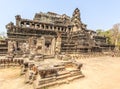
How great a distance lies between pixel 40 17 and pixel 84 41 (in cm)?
1943

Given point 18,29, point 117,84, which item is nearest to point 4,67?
point 117,84

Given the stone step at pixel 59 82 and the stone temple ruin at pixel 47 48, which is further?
the stone temple ruin at pixel 47 48

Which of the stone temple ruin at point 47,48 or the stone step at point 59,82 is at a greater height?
the stone temple ruin at point 47,48

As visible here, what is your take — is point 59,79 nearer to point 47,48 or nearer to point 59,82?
point 59,82

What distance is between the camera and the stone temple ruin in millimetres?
9836

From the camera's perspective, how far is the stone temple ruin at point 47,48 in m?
9.84

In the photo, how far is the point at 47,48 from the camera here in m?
21.1

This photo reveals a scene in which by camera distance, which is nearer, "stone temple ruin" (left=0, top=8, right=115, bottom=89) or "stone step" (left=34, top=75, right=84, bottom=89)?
"stone step" (left=34, top=75, right=84, bottom=89)

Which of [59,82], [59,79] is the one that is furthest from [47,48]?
[59,82]

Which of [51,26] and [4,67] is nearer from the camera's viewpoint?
[4,67]

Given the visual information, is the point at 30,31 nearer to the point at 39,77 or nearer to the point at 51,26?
the point at 51,26

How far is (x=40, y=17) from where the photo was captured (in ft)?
140

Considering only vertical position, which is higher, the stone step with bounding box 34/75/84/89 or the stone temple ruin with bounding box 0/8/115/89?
the stone temple ruin with bounding box 0/8/115/89

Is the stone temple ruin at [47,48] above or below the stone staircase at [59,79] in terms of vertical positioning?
above
